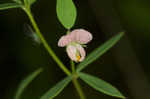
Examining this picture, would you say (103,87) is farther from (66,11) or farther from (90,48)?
(90,48)

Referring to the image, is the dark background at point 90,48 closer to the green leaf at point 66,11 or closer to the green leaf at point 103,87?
the green leaf at point 103,87

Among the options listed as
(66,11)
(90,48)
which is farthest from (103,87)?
(90,48)

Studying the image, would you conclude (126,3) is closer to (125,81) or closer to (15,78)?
(125,81)

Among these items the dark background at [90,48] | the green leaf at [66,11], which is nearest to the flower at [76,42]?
the green leaf at [66,11]

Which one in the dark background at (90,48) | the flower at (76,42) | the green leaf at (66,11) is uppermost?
the green leaf at (66,11)

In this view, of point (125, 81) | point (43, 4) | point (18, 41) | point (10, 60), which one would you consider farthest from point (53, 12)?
point (125, 81)
